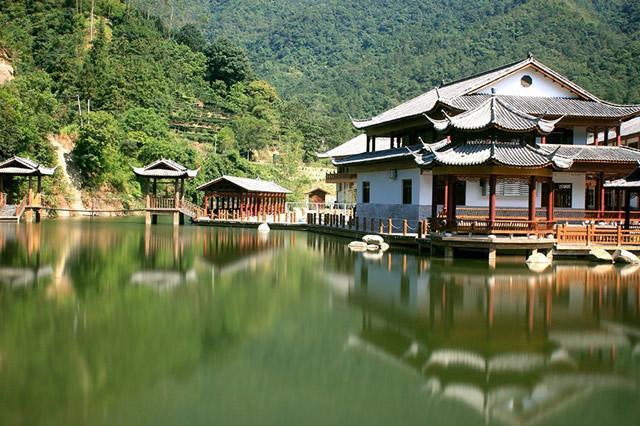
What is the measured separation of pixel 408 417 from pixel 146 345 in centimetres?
404

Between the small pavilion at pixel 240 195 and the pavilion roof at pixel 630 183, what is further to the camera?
the small pavilion at pixel 240 195

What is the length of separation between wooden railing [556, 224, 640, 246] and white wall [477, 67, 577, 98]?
800 cm

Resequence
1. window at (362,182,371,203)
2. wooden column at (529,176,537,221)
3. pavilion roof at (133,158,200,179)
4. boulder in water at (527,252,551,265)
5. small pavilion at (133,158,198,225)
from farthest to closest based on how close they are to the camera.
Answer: small pavilion at (133,158,198,225)
pavilion roof at (133,158,200,179)
window at (362,182,371,203)
wooden column at (529,176,537,221)
boulder in water at (527,252,551,265)

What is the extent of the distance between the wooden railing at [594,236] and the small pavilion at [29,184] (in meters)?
27.3

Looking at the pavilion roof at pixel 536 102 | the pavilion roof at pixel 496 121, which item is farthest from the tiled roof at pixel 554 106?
the pavilion roof at pixel 496 121

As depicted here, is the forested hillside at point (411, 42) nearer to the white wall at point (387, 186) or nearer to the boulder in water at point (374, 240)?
the white wall at point (387, 186)

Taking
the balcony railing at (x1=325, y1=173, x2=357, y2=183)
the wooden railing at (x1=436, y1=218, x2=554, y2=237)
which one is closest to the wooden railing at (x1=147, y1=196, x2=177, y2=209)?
the balcony railing at (x1=325, y1=173, x2=357, y2=183)

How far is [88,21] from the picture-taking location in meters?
73.7

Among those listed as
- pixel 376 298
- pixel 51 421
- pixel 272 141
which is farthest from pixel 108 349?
pixel 272 141

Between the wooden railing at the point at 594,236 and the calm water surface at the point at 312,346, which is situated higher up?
the wooden railing at the point at 594,236

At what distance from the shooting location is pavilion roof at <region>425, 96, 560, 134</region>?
2147 cm

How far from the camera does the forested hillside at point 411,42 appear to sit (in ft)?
293

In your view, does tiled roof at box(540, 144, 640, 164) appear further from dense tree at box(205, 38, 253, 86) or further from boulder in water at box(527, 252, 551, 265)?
dense tree at box(205, 38, 253, 86)

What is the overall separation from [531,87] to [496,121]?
27.5ft
